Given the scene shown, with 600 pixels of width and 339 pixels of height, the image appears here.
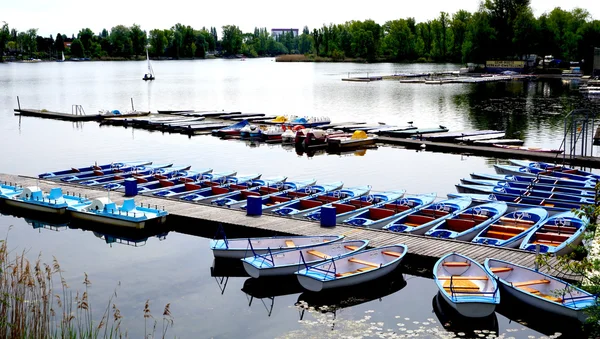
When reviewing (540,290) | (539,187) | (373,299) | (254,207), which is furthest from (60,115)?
(540,290)

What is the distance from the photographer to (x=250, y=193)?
28609 millimetres

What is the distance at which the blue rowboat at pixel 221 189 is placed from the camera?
28409 mm

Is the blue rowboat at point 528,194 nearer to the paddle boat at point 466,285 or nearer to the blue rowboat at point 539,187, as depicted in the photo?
the blue rowboat at point 539,187

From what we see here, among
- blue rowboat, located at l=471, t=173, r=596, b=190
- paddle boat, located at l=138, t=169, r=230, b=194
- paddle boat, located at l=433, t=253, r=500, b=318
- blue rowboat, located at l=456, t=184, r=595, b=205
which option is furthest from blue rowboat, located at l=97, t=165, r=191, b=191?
paddle boat, located at l=433, t=253, r=500, b=318

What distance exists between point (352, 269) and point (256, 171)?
67.3 feet

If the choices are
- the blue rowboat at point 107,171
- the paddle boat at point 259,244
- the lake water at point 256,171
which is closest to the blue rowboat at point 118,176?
the blue rowboat at point 107,171

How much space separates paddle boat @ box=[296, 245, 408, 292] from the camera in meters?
18.9

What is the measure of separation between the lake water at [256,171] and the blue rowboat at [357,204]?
4340 mm

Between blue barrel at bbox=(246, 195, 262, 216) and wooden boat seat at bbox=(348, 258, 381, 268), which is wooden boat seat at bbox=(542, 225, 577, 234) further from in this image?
blue barrel at bbox=(246, 195, 262, 216)

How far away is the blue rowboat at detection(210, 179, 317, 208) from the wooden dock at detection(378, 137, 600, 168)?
50.2 feet

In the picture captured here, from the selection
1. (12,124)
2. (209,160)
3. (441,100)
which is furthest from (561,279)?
(441,100)

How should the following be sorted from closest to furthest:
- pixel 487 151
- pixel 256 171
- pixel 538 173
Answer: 1. pixel 538 173
2. pixel 256 171
3. pixel 487 151

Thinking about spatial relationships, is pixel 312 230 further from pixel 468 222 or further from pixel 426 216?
pixel 468 222

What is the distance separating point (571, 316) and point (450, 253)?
4.18 meters
